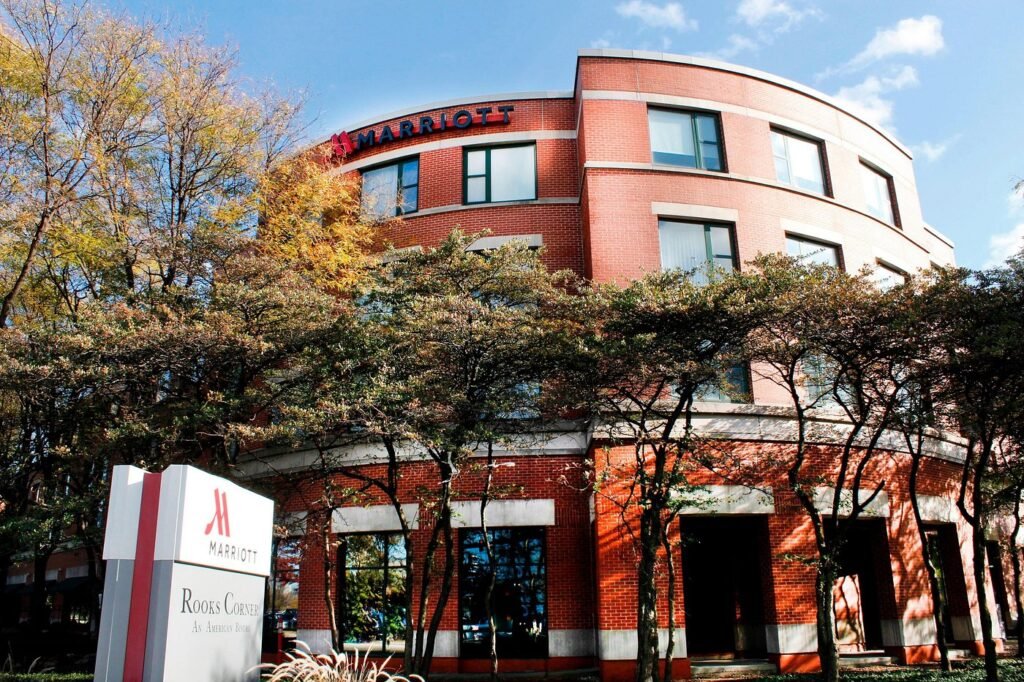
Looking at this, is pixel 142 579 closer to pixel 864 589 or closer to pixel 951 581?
pixel 864 589

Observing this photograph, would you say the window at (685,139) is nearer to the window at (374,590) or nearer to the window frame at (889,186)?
the window frame at (889,186)

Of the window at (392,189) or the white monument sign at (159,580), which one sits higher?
the window at (392,189)

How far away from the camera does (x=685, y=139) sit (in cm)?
2330

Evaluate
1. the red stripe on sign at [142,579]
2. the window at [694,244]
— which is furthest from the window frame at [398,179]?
the red stripe on sign at [142,579]

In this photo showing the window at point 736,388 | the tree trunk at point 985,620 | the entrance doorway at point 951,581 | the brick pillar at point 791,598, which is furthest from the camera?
the entrance doorway at point 951,581

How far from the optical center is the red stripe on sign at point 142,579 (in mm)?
7020

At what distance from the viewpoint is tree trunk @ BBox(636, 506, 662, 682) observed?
14898 mm

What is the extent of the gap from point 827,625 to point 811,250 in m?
11.6

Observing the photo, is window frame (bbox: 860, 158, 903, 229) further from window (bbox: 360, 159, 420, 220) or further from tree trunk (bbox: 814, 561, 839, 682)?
tree trunk (bbox: 814, 561, 839, 682)

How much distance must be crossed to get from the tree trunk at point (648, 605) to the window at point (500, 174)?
11452mm

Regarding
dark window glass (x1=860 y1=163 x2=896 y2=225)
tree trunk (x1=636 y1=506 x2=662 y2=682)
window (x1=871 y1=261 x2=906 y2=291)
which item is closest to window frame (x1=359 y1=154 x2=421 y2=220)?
tree trunk (x1=636 y1=506 x2=662 y2=682)

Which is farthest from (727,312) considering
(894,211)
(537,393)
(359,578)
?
(894,211)

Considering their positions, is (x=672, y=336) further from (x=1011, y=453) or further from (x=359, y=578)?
(x=1011, y=453)

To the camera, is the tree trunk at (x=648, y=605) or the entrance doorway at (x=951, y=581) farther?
the entrance doorway at (x=951, y=581)
